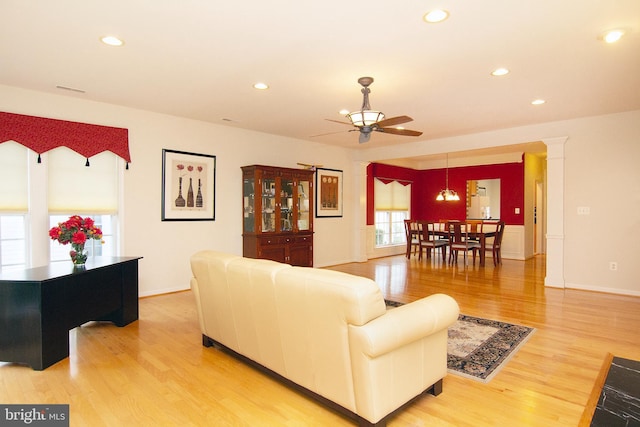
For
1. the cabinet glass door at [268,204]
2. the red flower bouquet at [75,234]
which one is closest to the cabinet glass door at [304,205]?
the cabinet glass door at [268,204]

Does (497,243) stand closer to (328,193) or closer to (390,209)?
(390,209)

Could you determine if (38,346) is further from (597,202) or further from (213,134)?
(597,202)

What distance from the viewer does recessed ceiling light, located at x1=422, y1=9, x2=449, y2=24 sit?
2.49 m

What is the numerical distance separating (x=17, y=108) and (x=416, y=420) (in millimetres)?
4918

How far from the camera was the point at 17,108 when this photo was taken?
408 centimetres

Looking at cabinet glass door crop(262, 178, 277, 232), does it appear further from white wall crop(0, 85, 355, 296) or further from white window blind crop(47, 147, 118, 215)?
white window blind crop(47, 147, 118, 215)

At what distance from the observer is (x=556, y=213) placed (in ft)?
18.6

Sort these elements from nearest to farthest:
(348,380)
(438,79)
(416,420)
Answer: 1. (348,380)
2. (416,420)
3. (438,79)

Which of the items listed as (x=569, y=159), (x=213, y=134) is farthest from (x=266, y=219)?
(x=569, y=159)

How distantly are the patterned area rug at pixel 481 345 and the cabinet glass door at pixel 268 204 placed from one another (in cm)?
324

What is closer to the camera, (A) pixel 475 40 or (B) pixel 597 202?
(A) pixel 475 40

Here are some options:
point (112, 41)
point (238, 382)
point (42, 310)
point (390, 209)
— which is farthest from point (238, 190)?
point (390, 209)

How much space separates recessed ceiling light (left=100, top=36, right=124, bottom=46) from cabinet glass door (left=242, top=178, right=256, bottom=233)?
3.12m

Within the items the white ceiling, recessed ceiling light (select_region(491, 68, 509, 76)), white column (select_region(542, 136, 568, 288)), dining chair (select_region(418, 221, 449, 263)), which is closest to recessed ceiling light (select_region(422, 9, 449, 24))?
the white ceiling
